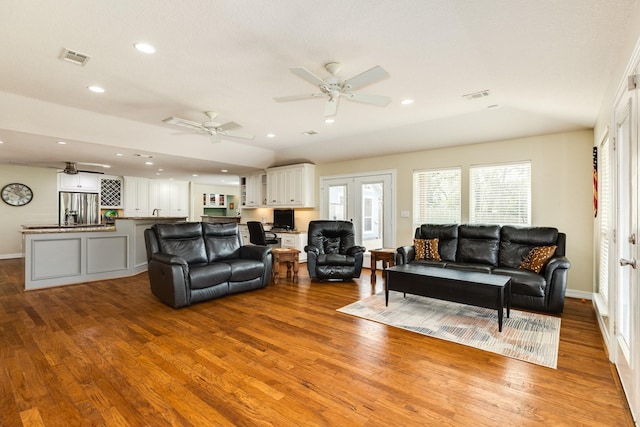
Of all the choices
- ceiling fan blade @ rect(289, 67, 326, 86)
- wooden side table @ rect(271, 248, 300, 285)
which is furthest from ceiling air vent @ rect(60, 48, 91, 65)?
wooden side table @ rect(271, 248, 300, 285)

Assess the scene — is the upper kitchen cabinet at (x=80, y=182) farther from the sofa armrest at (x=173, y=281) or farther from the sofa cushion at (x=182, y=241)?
the sofa armrest at (x=173, y=281)

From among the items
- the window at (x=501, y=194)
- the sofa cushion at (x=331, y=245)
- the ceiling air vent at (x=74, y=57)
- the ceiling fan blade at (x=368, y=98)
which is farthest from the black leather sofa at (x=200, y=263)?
the window at (x=501, y=194)

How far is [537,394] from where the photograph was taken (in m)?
2.06

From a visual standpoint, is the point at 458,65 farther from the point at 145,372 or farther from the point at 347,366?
the point at 145,372

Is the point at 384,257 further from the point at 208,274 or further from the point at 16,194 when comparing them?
the point at 16,194

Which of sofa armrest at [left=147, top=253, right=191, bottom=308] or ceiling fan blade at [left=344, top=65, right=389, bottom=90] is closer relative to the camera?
ceiling fan blade at [left=344, top=65, right=389, bottom=90]

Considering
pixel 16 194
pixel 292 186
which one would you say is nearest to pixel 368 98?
pixel 292 186

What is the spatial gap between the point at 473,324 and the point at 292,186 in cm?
515

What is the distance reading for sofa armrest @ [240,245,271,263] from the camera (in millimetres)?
4859

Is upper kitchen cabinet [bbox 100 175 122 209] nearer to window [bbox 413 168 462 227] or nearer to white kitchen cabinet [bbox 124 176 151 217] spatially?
white kitchen cabinet [bbox 124 176 151 217]

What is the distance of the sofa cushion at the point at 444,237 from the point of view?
4844 mm

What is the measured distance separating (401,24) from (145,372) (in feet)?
10.4

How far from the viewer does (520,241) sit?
4328 millimetres

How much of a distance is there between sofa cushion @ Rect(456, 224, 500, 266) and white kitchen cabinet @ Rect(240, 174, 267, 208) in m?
5.24
